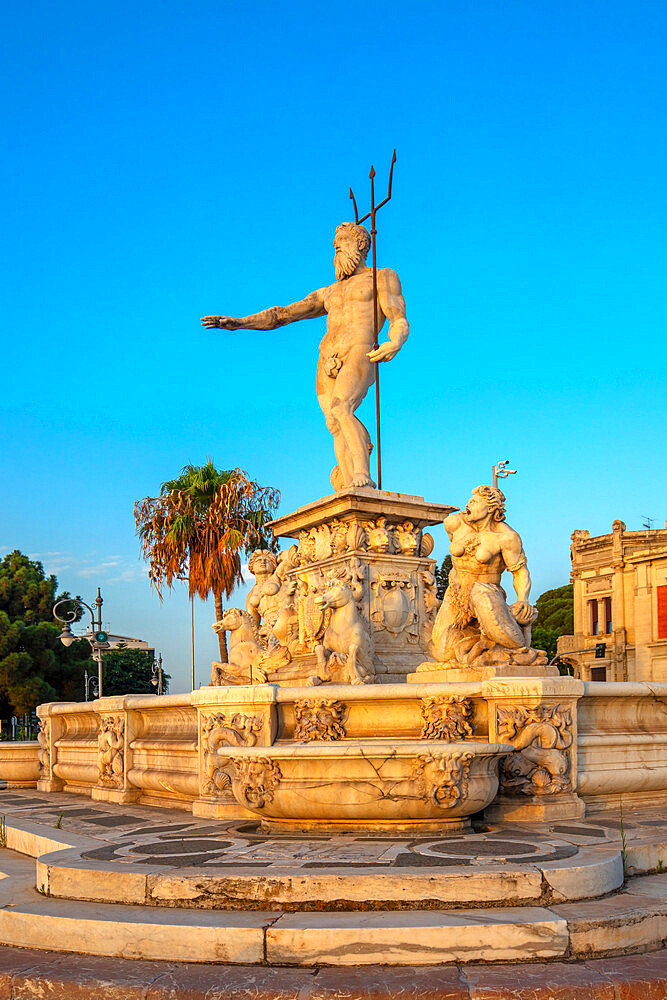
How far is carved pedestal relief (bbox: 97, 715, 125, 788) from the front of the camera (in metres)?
9.77

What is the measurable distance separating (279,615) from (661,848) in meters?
6.36

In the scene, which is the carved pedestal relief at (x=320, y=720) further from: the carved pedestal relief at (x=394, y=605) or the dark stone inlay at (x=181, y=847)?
the carved pedestal relief at (x=394, y=605)

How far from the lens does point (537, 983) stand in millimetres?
3842

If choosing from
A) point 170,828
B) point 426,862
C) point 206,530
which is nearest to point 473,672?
point 170,828

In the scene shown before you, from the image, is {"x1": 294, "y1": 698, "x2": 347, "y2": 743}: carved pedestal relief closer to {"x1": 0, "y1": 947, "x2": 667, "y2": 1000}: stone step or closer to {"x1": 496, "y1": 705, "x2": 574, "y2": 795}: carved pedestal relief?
{"x1": 496, "y1": 705, "x2": 574, "y2": 795}: carved pedestal relief

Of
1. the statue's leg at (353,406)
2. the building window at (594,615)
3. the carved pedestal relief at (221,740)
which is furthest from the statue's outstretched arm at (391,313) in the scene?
the building window at (594,615)

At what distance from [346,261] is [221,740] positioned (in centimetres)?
697

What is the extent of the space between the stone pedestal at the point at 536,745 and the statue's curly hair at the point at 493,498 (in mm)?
1788

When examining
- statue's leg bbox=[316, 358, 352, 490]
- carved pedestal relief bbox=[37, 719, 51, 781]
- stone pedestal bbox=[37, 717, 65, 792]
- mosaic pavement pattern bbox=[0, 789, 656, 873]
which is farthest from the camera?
carved pedestal relief bbox=[37, 719, 51, 781]

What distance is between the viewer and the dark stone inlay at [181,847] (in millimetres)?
5613

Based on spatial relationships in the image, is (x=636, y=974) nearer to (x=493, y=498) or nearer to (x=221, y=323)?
(x=493, y=498)

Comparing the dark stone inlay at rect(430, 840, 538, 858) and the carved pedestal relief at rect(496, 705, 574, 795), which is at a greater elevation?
the carved pedestal relief at rect(496, 705, 574, 795)

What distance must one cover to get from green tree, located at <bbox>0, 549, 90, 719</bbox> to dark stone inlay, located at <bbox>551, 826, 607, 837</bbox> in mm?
35692

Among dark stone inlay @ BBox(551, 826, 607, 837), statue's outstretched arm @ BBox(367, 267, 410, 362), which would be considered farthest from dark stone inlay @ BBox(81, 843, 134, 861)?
statue's outstretched arm @ BBox(367, 267, 410, 362)
